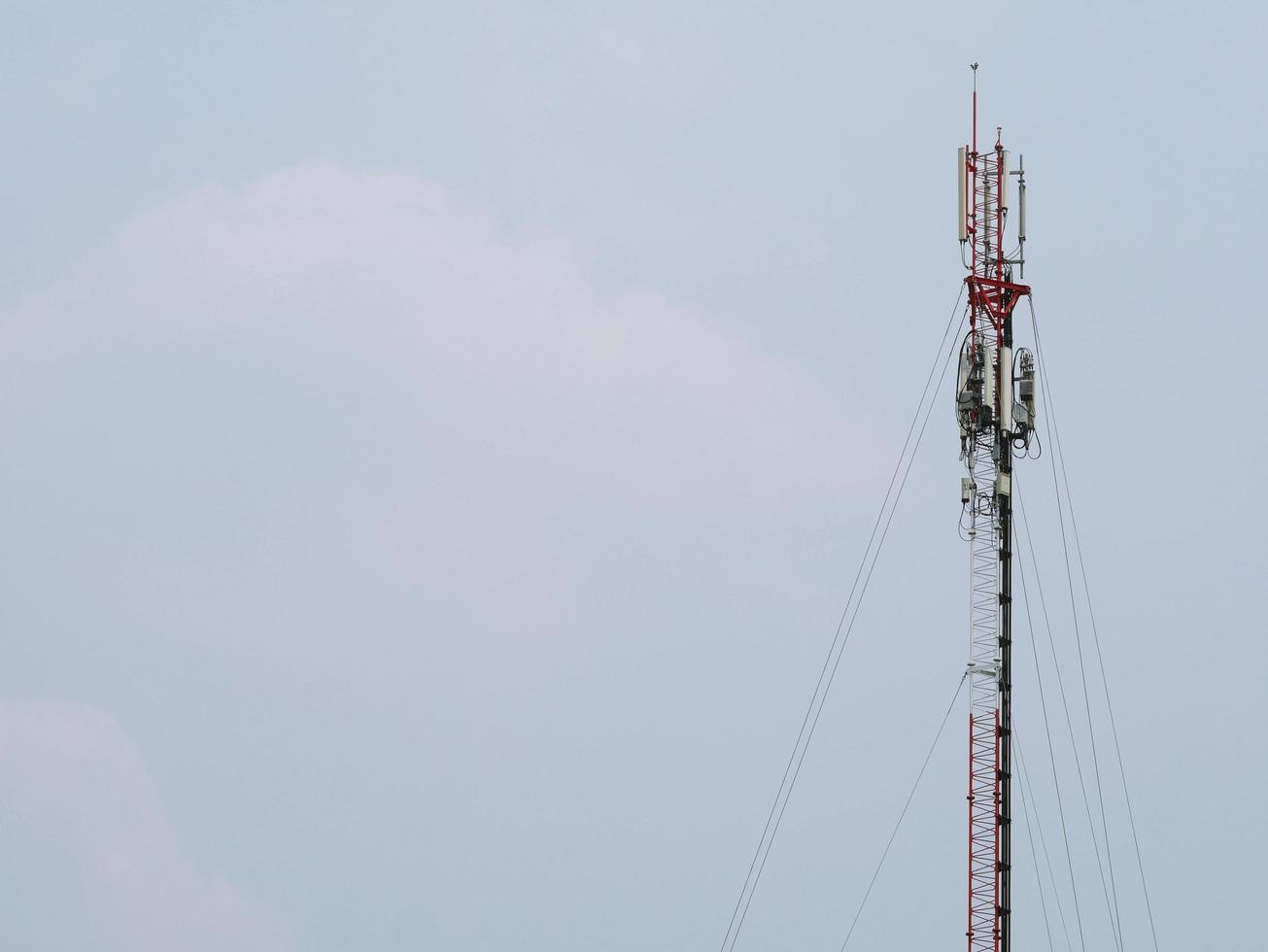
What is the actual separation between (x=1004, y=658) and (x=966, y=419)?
820 cm

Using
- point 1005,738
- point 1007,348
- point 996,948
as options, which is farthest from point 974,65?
point 996,948

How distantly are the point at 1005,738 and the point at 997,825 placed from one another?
2.90 metres

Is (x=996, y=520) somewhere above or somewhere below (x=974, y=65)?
below

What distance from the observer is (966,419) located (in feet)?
278

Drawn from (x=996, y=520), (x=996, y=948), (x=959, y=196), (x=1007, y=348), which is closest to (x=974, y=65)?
(x=959, y=196)

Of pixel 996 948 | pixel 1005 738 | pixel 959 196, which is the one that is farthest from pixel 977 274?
pixel 996 948

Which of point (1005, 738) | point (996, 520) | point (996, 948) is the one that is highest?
point (996, 520)

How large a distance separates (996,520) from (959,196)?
37.0ft

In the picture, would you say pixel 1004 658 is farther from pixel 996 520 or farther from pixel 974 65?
pixel 974 65

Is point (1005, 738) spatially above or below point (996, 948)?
above

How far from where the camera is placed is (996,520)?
84.1 metres

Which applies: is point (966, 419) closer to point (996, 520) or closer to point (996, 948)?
point (996, 520)

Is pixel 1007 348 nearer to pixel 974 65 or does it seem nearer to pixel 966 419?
pixel 966 419

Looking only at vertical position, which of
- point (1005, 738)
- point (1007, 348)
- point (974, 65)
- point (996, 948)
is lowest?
point (996, 948)
